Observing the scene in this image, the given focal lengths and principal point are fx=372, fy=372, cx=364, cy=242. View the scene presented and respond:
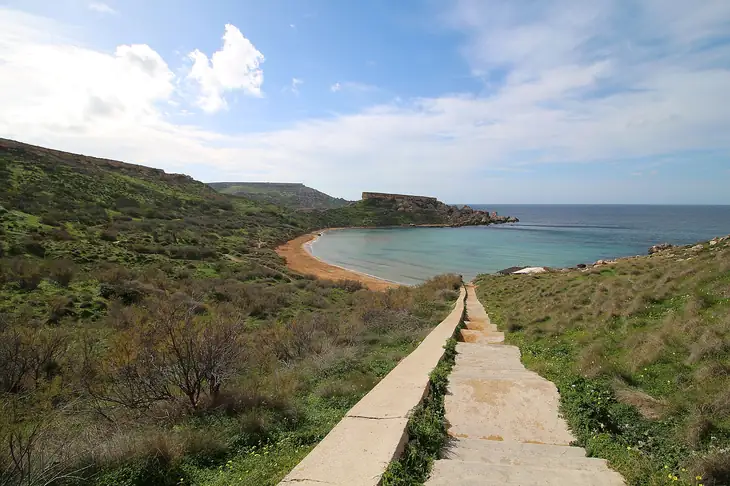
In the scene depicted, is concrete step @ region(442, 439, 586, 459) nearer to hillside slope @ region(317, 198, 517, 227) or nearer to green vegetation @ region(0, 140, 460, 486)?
green vegetation @ region(0, 140, 460, 486)

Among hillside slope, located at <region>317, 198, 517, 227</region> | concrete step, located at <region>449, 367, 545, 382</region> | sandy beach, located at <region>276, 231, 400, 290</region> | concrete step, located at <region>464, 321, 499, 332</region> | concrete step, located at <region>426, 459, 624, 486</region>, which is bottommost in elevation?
sandy beach, located at <region>276, 231, 400, 290</region>

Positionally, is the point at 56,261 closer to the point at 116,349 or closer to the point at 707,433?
the point at 116,349

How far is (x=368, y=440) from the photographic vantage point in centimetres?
466

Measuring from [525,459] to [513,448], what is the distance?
17.2 inches

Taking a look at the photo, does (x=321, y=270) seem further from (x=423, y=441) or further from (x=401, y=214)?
(x=401, y=214)

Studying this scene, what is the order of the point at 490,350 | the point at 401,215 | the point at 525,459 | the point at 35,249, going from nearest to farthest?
the point at 525,459, the point at 490,350, the point at 35,249, the point at 401,215

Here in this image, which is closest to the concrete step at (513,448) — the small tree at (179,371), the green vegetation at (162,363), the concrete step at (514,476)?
the concrete step at (514,476)

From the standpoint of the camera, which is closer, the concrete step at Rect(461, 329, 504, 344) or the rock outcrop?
the concrete step at Rect(461, 329, 504, 344)

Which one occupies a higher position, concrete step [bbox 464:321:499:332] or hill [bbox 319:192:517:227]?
hill [bbox 319:192:517:227]

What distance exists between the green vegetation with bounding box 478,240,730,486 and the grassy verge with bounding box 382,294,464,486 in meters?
1.89

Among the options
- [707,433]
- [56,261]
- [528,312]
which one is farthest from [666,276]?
[56,261]

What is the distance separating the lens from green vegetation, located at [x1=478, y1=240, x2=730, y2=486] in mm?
4353

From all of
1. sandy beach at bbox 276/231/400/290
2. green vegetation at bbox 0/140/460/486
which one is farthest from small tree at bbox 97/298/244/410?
sandy beach at bbox 276/231/400/290

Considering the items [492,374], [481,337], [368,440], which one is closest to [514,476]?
[368,440]
